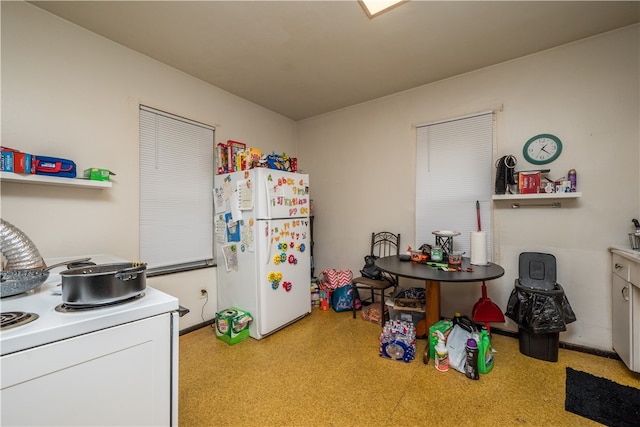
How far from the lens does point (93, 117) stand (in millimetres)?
2270

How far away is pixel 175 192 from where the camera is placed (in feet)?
9.31

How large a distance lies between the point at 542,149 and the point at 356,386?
105 inches

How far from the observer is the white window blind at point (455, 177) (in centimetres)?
284

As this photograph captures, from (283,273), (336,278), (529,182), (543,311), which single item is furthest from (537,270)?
(283,273)

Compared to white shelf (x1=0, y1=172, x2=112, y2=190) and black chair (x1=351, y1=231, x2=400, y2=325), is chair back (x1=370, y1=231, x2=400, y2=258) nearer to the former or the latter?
black chair (x1=351, y1=231, x2=400, y2=325)

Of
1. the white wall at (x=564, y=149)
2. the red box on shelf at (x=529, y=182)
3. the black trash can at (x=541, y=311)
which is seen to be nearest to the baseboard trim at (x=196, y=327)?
the white wall at (x=564, y=149)

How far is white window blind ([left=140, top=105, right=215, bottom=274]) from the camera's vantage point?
8.61 feet

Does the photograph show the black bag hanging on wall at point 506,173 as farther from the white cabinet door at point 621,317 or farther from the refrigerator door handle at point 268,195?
the refrigerator door handle at point 268,195

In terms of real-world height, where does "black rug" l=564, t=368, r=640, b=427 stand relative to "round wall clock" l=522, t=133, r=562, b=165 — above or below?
below

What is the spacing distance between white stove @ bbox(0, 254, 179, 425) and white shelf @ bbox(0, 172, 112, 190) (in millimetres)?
1004

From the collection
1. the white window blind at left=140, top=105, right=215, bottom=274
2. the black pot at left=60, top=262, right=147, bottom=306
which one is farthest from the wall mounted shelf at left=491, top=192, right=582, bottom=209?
the white window blind at left=140, top=105, right=215, bottom=274

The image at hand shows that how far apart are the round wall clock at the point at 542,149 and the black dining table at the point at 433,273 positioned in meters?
1.09

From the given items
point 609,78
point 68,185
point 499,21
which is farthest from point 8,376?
point 609,78

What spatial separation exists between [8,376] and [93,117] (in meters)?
2.20
